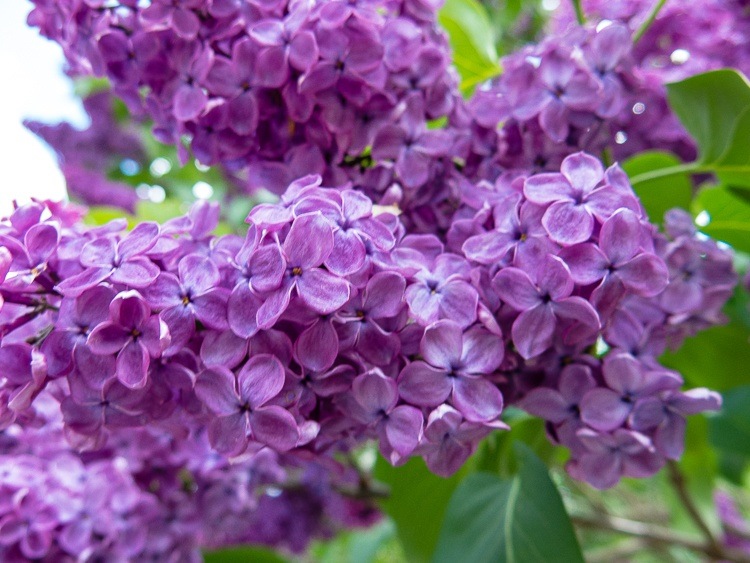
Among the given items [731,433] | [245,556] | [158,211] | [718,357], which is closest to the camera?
[718,357]

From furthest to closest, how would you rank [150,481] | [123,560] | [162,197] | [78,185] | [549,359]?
[162,197], [78,185], [150,481], [123,560], [549,359]

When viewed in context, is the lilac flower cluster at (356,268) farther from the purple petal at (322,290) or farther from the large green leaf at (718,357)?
the large green leaf at (718,357)

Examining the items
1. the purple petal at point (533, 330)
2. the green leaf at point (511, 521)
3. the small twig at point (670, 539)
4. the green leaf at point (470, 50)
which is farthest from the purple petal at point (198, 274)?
the small twig at point (670, 539)

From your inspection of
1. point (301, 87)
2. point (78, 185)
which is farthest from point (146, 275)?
point (78, 185)

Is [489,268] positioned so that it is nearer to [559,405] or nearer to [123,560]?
[559,405]

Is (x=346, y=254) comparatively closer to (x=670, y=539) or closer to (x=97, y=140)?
(x=670, y=539)

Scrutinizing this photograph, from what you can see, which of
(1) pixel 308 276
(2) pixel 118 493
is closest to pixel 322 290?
(1) pixel 308 276
